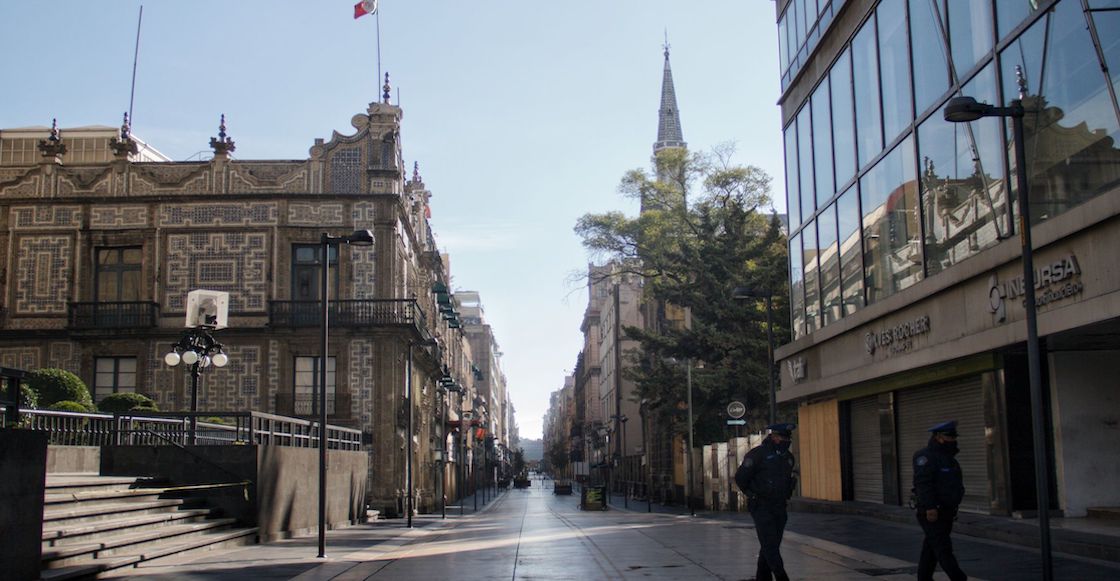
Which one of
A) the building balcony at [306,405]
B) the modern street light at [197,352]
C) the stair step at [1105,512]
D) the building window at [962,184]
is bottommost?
the stair step at [1105,512]

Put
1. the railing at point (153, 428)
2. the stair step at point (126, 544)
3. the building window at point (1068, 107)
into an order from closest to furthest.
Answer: the stair step at point (126, 544) < the building window at point (1068, 107) < the railing at point (153, 428)

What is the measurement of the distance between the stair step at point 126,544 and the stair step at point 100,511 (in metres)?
0.49

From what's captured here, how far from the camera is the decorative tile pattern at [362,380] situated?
A: 135 feet

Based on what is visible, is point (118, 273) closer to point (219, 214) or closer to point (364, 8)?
point (219, 214)

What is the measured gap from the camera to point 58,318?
138 ft

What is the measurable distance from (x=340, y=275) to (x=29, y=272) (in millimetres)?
12428

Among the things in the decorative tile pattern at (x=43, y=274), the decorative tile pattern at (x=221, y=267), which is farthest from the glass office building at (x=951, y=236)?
the decorative tile pattern at (x=43, y=274)

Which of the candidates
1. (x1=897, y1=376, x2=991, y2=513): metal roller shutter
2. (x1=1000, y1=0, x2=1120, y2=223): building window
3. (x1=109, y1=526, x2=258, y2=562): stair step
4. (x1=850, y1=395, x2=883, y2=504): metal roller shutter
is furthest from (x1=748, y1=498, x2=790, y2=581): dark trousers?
(x1=850, y1=395, x2=883, y2=504): metal roller shutter

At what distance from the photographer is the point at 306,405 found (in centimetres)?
4134

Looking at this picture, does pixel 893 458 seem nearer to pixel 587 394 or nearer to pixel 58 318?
pixel 58 318

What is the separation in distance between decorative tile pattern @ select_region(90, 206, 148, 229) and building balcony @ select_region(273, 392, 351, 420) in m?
9.06

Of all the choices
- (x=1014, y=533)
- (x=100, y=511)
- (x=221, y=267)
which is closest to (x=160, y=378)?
(x=221, y=267)

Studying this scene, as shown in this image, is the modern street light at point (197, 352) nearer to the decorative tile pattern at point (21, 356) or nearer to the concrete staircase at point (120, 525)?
the concrete staircase at point (120, 525)

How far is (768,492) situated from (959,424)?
11.7 m
